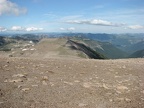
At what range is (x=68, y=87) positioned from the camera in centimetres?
1480

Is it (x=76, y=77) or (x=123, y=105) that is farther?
(x=76, y=77)

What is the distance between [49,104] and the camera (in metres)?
11.8

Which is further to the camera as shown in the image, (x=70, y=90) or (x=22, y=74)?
(x=22, y=74)

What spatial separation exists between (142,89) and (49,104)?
7014mm

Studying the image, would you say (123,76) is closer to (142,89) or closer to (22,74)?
(142,89)

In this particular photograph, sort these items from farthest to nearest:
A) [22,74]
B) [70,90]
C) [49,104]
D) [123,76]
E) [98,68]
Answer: [98,68] < [123,76] < [22,74] < [70,90] < [49,104]

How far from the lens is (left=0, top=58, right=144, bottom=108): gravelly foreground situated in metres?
12.2

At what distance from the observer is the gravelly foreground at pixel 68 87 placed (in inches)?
482

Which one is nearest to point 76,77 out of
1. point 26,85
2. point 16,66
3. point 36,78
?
point 36,78

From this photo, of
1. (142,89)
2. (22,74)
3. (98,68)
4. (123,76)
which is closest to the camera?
(142,89)

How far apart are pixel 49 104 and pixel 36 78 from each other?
4862 mm

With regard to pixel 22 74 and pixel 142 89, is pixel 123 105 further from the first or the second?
pixel 22 74

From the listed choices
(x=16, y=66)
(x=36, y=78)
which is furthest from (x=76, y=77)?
(x=16, y=66)

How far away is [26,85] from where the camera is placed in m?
14.6
